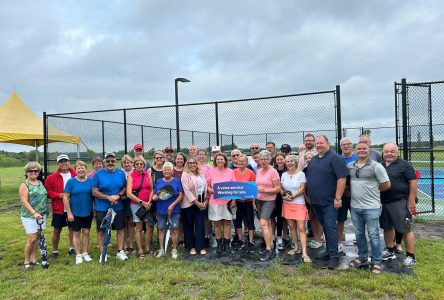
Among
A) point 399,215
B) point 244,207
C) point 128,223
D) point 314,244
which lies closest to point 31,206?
point 128,223

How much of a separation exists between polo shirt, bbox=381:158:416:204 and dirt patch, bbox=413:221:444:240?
2083mm

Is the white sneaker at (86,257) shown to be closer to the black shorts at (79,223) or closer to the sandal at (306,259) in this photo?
the black shorts at (79,223)

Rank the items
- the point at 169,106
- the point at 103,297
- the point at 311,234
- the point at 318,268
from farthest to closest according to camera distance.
Result: the point at 169,106, the point at 311,234, the point at 318,268, the point at 103,297

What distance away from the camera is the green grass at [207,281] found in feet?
13.4

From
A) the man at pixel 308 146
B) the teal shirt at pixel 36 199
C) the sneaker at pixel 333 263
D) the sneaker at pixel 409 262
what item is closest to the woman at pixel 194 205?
the man at pixel 308 146

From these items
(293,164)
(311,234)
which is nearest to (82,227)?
(293,164)

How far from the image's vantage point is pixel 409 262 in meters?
4.79

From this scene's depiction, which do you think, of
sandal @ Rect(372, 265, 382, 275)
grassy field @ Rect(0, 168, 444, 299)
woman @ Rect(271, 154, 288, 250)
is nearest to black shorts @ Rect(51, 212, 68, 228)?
grassy field @ Rect(0, 168, 444, 299)

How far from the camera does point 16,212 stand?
10625 millimetres

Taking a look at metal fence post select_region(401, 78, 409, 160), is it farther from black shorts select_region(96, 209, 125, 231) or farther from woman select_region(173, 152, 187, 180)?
black shorts select_region(96, 209, 125, 231)

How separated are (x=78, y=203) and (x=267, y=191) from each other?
3105mm

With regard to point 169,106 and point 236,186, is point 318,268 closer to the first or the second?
point 236,186

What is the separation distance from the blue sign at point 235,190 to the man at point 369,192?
1508 mm

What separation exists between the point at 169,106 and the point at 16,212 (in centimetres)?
613
